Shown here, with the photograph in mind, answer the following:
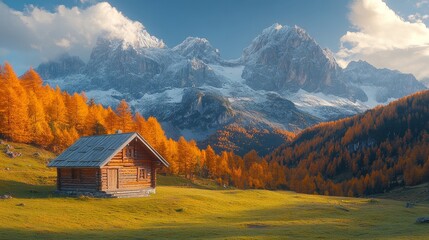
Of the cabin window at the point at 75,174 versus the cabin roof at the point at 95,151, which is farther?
the cabin window at the point at 75,174

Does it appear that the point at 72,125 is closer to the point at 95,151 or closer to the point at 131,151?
the point at 131,151

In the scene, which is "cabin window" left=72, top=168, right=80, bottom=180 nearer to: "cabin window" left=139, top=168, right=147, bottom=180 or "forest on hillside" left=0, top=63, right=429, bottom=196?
"cabin window" left=139, top=168, right=147, bottom=180

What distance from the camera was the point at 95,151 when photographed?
56.4 m

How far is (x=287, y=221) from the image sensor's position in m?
44.2

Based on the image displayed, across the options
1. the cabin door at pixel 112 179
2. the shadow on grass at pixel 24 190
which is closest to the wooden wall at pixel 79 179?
the cabin door at pixel 112 179

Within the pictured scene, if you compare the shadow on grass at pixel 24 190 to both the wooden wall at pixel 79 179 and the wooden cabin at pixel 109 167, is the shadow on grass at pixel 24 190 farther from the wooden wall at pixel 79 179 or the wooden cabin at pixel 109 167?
the wooden cabin at pixel 109 167

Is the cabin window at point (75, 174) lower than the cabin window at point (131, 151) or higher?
lower

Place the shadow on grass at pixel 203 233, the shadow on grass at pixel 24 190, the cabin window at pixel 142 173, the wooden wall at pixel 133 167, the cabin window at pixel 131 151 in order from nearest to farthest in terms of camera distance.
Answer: the shadow on grass at pixel 203 233, the shadow on grass at pixel 24 190, the wooden wall at pixel 133 167, the cabin window at pixel 131 151, the cabin window at pixel 142 173

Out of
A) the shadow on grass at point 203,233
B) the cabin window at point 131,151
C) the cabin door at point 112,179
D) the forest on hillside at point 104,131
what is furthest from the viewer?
the forest on hillside at point 104,131

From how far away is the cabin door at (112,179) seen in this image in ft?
179

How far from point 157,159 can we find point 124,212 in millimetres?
18428

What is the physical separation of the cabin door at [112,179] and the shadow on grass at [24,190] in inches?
287

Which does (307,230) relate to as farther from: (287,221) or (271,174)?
(271,174)

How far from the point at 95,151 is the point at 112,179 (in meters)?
4.79
